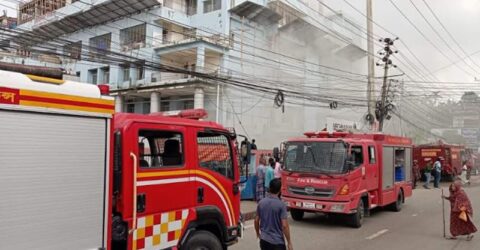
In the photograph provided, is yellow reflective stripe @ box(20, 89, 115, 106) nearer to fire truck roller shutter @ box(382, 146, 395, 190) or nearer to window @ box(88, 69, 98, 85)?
fire truck roller shutter @ box(382, 146, 395, 190)

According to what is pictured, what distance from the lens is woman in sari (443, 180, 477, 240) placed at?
978 cm

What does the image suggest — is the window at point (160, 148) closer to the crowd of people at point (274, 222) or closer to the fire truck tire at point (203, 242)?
the fire truck tire at point (203, 242)

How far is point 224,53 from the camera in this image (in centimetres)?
3303

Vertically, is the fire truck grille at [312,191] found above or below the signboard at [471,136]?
below

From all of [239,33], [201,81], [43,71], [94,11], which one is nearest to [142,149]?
[43,71]

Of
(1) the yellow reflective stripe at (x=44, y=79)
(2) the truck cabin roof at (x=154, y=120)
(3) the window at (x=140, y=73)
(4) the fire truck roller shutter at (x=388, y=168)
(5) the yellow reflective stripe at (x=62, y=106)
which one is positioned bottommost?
(4) the fire truck roller shutter at (x=388, y=168)

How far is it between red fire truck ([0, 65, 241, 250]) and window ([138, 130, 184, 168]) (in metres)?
0.01

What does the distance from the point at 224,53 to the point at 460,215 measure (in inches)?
986

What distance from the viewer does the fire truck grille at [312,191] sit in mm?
11086

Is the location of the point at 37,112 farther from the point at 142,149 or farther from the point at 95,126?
the point at 142,149

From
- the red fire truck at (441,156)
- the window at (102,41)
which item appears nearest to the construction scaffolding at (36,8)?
the window at (102,41)

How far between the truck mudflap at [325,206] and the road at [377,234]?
0.47 metres

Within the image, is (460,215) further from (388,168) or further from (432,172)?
(432,172)

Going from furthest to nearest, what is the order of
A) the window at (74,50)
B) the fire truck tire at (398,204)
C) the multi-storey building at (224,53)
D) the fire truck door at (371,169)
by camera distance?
the multi-storey building at (224,53) < the fire truck tire at (398,204) < the window at (74,50) < the fire truck door at (371,169)
